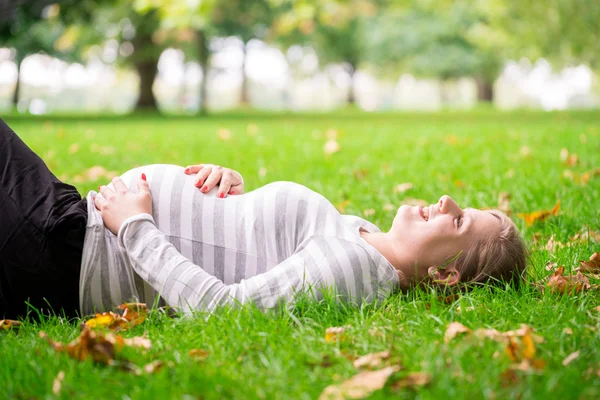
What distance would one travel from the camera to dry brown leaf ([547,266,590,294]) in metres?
2.63

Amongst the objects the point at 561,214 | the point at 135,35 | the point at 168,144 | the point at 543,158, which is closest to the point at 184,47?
the point at 135,35

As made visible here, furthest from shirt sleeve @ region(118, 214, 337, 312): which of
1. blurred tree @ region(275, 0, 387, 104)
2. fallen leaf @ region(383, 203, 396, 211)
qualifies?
blurred tree @ region(275, 0, 387, 104)

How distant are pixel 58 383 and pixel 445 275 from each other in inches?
58.3

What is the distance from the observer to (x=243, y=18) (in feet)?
90.2

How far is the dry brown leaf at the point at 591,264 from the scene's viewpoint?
2957 millimetres

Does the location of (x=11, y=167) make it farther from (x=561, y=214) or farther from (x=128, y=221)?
(x=561, y=214)

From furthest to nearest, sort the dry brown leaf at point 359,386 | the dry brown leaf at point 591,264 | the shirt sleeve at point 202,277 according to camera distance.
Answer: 1. the dry brown leaf at point 591,264
2. the shirt sleeve at point 202,277
3. the dry brown leaf at point 359,386

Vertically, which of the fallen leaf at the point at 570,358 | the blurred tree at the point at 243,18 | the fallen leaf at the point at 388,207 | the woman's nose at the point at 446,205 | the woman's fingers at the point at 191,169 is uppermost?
the blurred tree at the point at 243,18

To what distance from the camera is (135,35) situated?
2516 cm

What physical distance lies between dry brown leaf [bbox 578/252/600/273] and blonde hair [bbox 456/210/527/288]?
464 millimetres

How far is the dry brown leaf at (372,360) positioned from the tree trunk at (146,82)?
24704 millimetres

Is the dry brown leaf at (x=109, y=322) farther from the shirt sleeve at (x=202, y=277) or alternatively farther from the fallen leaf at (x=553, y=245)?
the fallen leaf at (x=553, y=245)

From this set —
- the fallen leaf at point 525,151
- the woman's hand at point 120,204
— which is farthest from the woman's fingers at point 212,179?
the fallen leaf at point 525,151

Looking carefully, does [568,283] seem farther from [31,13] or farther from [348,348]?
[31,13]
